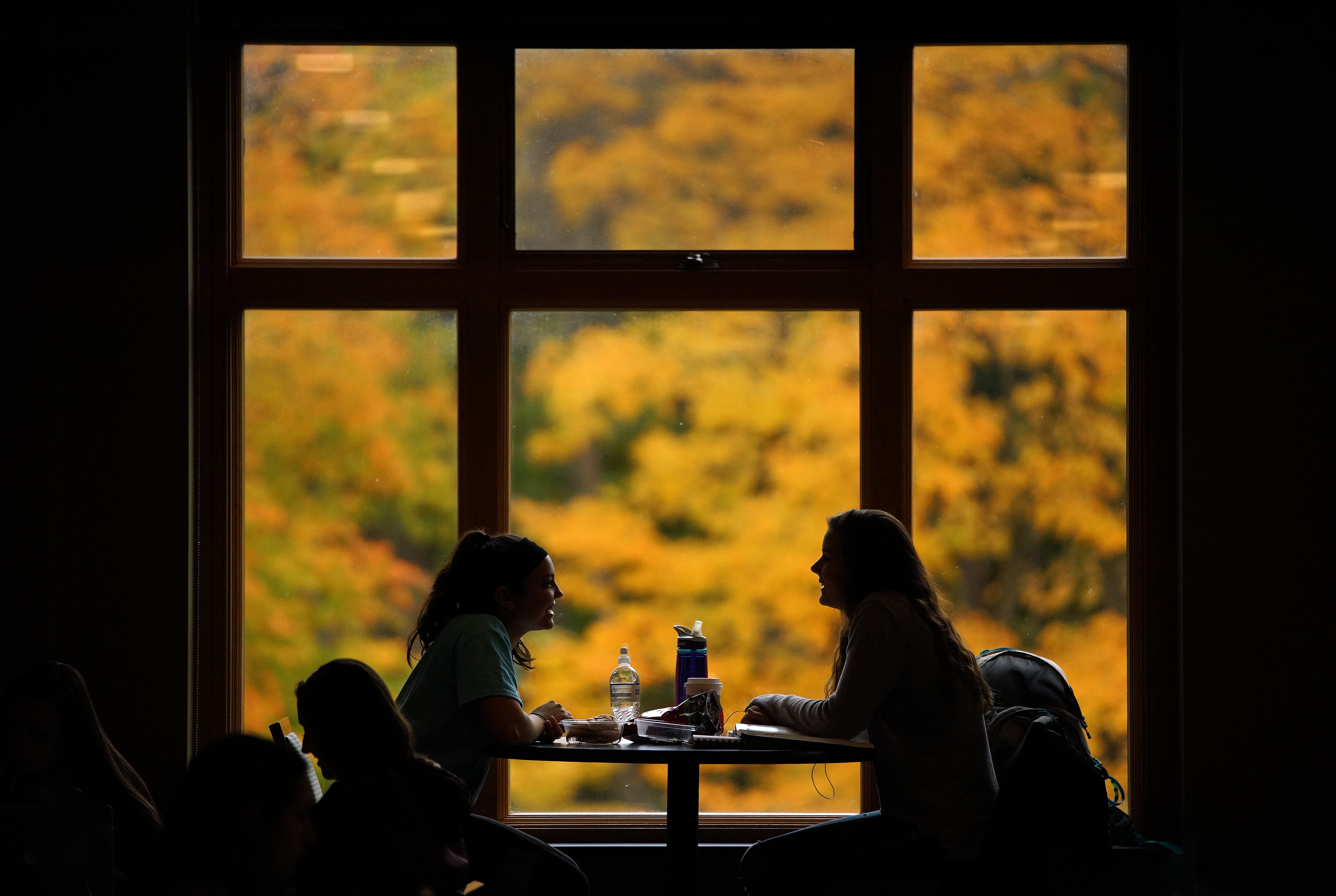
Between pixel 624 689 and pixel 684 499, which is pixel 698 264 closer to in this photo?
pixel 684 499

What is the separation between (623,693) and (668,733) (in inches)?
20.0

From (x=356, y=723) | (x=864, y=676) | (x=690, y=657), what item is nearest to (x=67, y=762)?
(x=356, y=723)

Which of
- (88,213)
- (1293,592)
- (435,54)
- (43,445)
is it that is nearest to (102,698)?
(43,445)

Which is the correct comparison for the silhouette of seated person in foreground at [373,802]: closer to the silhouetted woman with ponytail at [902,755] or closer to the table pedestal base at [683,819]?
the table pedestal base at [683,819]

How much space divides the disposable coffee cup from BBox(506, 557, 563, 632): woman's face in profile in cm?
42

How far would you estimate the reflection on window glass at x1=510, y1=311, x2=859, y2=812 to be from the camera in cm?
400

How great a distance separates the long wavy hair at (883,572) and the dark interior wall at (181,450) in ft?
4.63

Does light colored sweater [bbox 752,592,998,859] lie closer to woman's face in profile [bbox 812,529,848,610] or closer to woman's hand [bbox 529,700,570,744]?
woman's face in profile [bbox 812,529,848,610]

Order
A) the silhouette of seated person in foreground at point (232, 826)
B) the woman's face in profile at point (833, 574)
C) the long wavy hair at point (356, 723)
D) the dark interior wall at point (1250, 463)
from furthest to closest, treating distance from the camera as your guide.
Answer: the dark interior wall at point (1250, 463), the woman's face in profile at point (833, 574), the long wavy hair at point (356, 723), the silhouette of seated person in foreground at point (232, 826)

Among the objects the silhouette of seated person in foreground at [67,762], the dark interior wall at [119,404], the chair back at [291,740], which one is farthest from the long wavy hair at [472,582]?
the dark interior wall at [119,404]

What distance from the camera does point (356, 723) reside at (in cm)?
220

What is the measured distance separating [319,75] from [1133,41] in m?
2.87

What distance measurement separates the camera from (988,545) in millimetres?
4016

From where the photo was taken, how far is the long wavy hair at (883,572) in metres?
2.89
